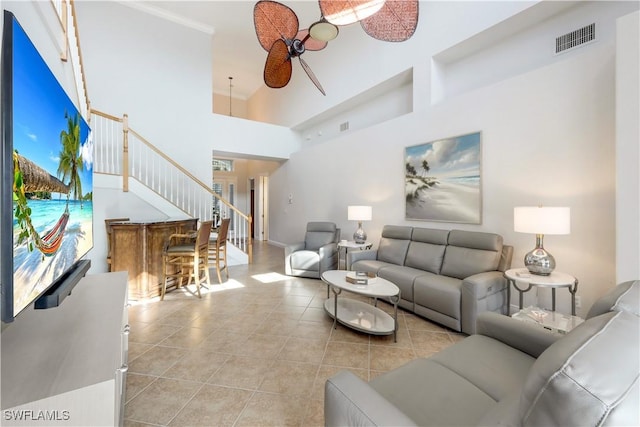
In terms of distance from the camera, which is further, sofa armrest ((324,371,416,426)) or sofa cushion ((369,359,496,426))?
sofa cushion ((369,359,496,426))

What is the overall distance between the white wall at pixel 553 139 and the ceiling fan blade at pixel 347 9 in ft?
7.25

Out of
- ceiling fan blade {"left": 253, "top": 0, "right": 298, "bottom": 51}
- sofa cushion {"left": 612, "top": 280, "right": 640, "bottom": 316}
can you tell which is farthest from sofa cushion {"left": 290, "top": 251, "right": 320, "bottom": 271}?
sofa cushion {"left": 612, "top": 280, "right": 640, "bottom": 316}

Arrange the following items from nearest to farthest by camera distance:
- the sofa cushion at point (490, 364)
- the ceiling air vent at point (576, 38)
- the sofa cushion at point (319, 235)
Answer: the sofa cushion at point (490, 364)
the ceiling air vent at point (576, 38)
the sofa cushion at point (319, 235)

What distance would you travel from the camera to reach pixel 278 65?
8.51 ft

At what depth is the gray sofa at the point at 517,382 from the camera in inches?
22.4

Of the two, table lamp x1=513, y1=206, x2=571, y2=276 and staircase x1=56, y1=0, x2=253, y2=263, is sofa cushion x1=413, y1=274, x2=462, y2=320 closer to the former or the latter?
table lamp x1=513, y1=206, x2=571, y2=276

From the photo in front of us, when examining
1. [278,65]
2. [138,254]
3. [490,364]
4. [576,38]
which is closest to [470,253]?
[490,364]

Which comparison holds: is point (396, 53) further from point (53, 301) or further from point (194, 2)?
point (53, 301)

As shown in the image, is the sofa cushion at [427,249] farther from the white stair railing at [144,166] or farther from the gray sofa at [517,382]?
the white stair railing at [144,166]

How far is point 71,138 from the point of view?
139 centimetres

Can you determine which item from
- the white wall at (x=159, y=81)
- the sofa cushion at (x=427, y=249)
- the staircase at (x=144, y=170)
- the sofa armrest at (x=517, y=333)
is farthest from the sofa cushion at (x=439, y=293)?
the white wall at (x=159, y=81)

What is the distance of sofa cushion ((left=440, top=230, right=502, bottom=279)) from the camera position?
2.91 metres

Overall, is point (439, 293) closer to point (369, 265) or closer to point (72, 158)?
point (369, 265)

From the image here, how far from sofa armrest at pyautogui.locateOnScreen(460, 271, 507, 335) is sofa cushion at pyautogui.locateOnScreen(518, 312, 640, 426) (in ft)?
6.41
